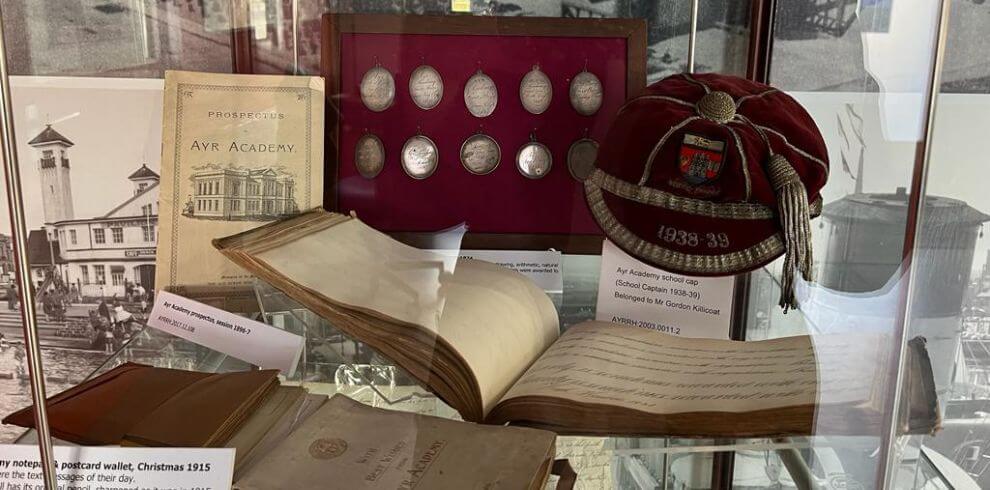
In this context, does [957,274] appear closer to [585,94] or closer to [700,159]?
[700,159]

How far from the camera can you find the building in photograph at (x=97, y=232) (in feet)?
2.11

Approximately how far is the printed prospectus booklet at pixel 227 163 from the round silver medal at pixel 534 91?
18 cm

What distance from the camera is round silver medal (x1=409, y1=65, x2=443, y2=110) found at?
0.67m

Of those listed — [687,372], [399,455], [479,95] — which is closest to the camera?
[399,455]

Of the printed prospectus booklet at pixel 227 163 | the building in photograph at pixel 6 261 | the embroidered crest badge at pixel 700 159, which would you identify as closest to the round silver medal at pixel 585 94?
the embroidered crest badge at pixel 700 159

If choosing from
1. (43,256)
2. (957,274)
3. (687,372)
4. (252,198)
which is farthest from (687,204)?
(43,256)

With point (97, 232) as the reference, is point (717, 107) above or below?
above

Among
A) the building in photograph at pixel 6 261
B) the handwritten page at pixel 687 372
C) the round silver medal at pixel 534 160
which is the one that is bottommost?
the handwritten page at pixel 687 372

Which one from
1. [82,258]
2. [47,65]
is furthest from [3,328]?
[47,65]

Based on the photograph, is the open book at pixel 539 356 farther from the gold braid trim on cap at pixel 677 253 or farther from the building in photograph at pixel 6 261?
the building in photograph at pixel 6 261

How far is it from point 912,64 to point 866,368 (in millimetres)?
224

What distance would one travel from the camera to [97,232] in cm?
71

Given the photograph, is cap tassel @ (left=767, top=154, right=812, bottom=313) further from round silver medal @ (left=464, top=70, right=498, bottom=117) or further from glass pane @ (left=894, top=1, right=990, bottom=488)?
round silver medal @ (left=464, top=70, right=498, bottom=117)

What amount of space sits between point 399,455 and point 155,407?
15 centimetres
